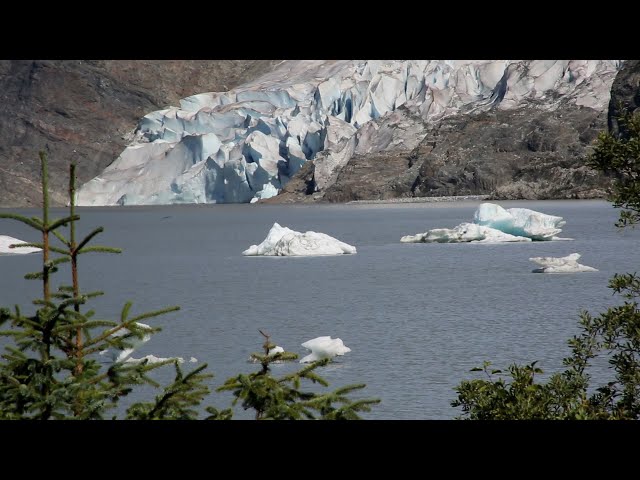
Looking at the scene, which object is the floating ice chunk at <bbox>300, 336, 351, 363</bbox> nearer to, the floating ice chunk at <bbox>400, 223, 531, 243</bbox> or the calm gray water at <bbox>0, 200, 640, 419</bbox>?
the calm gray water at <bbox>0, 200, 640, 419</bbox>

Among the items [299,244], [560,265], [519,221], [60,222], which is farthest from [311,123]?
[60,222]

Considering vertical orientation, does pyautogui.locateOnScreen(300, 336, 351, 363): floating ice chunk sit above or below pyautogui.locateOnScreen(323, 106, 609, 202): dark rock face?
below

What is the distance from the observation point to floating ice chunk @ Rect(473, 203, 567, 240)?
47438mm

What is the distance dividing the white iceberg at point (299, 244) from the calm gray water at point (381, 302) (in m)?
0.57

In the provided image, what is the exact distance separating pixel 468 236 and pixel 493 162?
258 feet

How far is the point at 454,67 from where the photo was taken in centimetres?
14700

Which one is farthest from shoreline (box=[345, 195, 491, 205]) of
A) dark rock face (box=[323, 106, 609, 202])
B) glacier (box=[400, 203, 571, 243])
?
glacier (box=[400, 203, 571, 243])

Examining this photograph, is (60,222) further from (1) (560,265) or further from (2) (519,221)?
(2) (519,221)

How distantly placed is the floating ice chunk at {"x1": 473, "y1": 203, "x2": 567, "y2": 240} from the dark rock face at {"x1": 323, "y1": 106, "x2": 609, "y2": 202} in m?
69.7

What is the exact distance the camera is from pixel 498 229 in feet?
167
